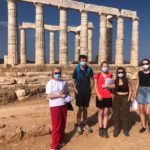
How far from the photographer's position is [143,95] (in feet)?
32.8

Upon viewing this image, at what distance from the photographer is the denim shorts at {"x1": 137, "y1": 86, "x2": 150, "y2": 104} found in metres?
9.95

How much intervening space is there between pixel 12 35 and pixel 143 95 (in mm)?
23493

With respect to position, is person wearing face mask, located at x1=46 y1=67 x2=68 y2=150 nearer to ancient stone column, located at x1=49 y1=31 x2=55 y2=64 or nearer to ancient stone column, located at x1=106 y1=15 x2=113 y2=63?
ancient stone column, located at x1=106 y1=15 x2=113 y2=63

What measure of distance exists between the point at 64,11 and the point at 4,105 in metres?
21.1

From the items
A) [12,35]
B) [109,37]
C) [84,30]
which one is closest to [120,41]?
[109,37]

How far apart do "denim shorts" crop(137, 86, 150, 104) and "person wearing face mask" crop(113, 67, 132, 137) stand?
434 millimetres

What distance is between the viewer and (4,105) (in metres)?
15.2

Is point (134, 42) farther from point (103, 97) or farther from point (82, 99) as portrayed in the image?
point (82, 99)

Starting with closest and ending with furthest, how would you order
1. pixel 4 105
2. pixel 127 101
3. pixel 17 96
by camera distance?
pixel 127 101 < pixel 4 105 < pixel 17 96

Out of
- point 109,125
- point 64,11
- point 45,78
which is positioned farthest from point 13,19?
point 109,125

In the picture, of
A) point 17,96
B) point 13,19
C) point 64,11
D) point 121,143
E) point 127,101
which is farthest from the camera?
point 64,11

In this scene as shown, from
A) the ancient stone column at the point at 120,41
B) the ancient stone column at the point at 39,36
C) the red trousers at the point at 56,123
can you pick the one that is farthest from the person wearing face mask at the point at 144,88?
the ancient stone column at the point at 120,41

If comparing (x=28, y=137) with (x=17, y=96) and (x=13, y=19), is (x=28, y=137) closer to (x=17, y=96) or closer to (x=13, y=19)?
(x=17, y=96)

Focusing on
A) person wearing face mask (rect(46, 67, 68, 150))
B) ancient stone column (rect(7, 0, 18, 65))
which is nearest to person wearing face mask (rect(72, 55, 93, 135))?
person wearing face mask (rect(46, 67, 68, 150))
